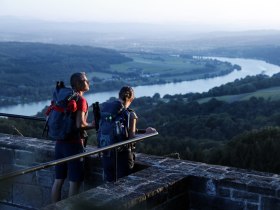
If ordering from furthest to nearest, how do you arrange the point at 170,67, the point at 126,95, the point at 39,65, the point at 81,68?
the point at 170,67, the point at 81,68, the point at 39,65, the point at 126,95

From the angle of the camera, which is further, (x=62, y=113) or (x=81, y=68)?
(x=81, y=68)

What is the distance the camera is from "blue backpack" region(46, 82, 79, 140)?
3.86 meters

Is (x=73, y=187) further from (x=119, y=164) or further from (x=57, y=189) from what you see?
(x=119, y=164)

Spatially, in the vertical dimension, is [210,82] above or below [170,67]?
below

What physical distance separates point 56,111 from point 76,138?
0.29 meters

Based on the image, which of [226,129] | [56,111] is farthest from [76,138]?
[226,129]

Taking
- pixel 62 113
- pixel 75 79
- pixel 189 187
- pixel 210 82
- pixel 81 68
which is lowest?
pixel 210 82

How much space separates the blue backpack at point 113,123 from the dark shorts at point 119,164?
16cm

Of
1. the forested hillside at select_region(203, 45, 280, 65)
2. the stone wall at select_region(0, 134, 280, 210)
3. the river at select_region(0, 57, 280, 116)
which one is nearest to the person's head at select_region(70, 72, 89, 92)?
the stone wall at select_region(0, 134, 280, 210)

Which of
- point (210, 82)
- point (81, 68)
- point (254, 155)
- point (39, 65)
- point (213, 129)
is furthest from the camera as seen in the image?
point (210, 82)

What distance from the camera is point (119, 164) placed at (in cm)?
412

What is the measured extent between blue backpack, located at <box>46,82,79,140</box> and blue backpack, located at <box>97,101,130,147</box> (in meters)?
0.22

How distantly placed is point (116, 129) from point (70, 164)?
0.56m

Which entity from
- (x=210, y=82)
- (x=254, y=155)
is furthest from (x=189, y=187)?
(x=210, y=82)
